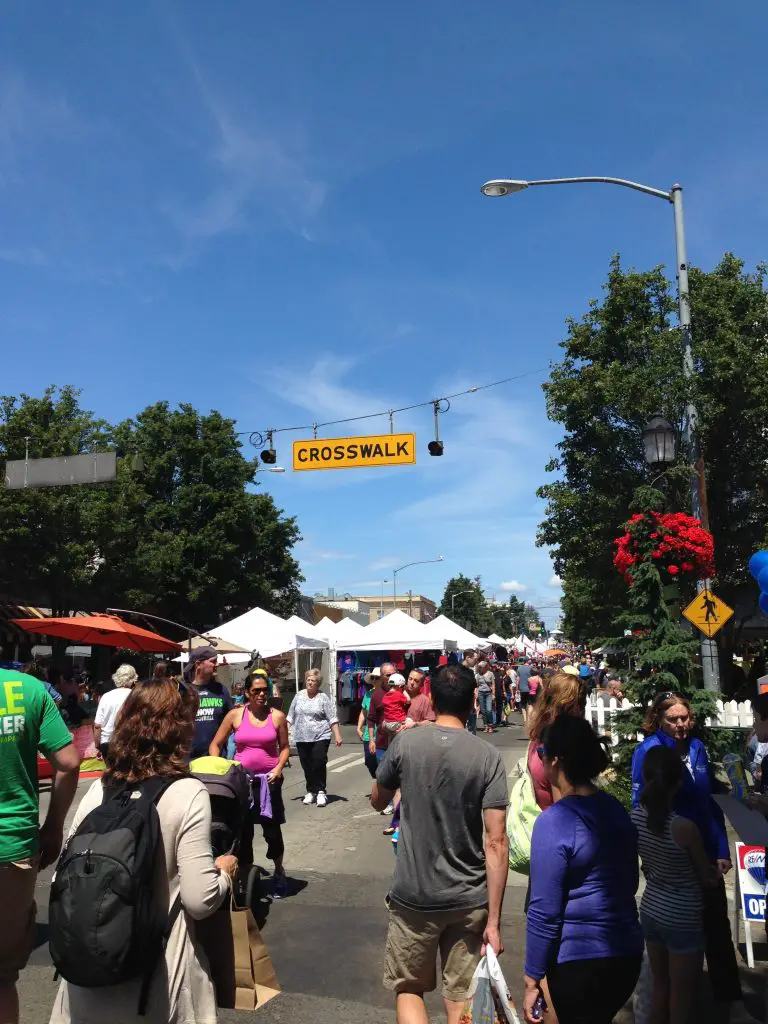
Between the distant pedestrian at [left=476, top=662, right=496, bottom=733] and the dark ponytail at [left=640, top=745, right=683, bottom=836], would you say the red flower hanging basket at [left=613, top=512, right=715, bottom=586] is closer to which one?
the dark ponytail at [left=640, top=745, right=683, bottom=836]

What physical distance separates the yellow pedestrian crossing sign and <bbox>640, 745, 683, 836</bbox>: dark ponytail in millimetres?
6995

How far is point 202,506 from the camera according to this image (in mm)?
39125

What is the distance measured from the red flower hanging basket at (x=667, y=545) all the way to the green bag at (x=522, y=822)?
17.3 ft

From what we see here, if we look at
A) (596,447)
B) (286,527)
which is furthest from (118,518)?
(596,447)

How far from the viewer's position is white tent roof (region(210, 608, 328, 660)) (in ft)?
63.7

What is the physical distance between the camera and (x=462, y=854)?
3.43 m

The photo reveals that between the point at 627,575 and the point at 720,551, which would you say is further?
the point at 720,551

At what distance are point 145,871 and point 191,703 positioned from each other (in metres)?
0.61

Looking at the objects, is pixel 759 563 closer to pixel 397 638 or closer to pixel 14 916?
pixel 14 916

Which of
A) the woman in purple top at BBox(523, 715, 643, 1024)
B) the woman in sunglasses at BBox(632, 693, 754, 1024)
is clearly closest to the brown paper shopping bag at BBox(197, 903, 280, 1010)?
the woman in purple top at BBox(523, 715, 643, 1024)

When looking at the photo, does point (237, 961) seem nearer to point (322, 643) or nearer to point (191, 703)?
point (191, 703)

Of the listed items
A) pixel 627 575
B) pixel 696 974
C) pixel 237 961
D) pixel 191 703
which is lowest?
pixel 696 974

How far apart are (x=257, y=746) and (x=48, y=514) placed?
933 inches

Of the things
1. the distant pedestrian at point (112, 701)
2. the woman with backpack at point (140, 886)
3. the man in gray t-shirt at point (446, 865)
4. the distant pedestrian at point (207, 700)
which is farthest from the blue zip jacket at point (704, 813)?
the distant pedestrian at point (112, 701)
